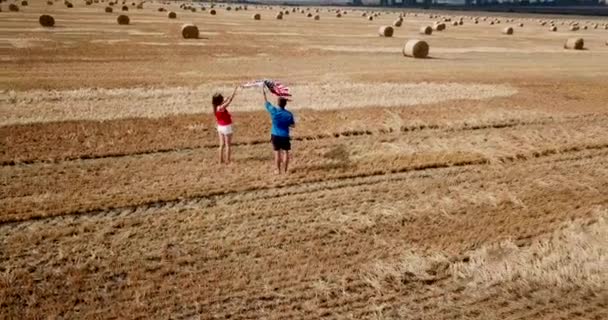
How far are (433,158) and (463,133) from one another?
121 inches

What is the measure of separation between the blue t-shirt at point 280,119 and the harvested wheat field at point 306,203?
1.08 metres

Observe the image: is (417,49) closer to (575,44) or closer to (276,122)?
(575,44)

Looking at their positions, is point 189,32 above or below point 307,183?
above

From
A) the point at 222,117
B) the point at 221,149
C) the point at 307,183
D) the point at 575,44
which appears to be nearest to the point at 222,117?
the point at 222,117

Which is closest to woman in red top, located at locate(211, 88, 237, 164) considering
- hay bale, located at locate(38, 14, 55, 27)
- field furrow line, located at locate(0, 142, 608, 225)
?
field furrow line, located at locate(0, 142, 608, 225)

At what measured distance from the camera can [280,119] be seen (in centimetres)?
1159

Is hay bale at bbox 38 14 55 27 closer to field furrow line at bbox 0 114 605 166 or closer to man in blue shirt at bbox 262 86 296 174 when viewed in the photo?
field furrow line at bbox 0 114 605 166

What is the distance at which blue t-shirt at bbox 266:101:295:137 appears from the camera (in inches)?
456

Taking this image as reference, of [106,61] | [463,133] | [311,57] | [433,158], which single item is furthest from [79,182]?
[311,57]

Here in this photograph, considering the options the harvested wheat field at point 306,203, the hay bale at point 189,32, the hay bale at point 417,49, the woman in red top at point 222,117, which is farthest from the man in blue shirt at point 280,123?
the hay bale at point 189,32

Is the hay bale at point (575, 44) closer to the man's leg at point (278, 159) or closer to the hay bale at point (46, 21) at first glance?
the man's leg at point (278, 159)

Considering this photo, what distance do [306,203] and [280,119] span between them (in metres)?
1.98

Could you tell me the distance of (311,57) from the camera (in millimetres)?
32500

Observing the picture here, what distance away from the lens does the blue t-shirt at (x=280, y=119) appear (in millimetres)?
11586
